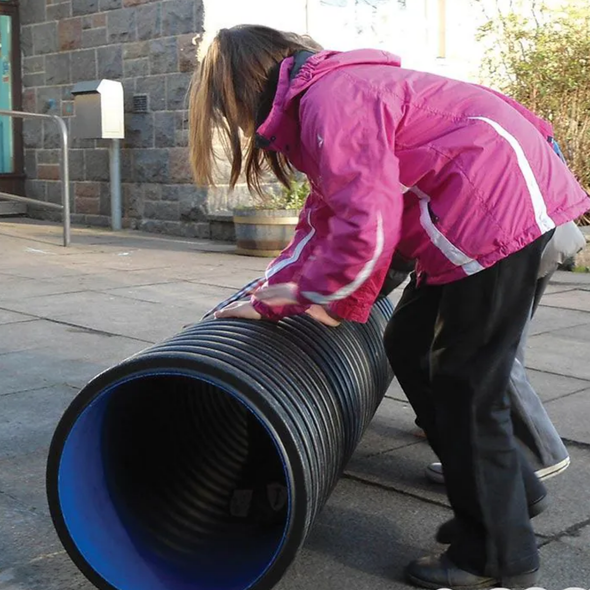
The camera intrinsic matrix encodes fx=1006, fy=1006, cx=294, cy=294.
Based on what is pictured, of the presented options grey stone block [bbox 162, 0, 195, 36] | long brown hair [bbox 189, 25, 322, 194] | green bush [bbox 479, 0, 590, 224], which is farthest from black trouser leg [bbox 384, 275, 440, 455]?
grey stone block [bbox 162, 0, 195, 36]

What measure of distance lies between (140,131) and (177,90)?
2.45ft

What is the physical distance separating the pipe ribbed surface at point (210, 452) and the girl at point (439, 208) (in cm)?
23

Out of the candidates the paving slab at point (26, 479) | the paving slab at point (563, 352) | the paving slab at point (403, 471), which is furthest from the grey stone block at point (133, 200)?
the paving slab at point (403, 471)

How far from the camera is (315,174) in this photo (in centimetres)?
253

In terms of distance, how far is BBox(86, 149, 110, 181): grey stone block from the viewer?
1129cm

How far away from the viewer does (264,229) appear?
890 cm

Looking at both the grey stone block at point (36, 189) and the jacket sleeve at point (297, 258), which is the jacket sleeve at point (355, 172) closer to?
the jacket sleeve at point (297, 258)

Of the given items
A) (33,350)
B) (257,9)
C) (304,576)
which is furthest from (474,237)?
(257,9)

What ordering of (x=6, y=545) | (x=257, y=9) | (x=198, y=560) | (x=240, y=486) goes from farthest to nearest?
(x=257, y=9)
(x=240, y=486)
(x=6, y=545)
(x=198, y=560)

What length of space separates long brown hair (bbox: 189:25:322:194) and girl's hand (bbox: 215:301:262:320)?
362 mm

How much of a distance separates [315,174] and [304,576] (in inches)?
42.6

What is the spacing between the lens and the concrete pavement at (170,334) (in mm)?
2801

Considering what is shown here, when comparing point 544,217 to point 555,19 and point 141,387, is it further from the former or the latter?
point 555,19

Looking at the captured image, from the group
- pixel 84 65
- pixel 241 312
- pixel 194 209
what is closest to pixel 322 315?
pixel 241 312
